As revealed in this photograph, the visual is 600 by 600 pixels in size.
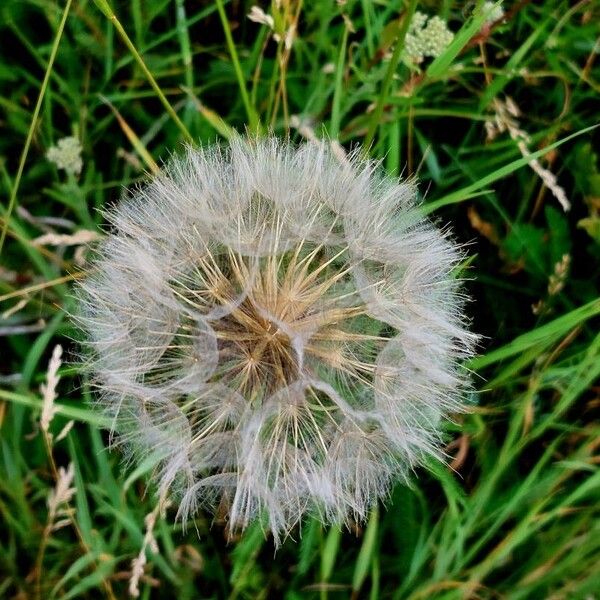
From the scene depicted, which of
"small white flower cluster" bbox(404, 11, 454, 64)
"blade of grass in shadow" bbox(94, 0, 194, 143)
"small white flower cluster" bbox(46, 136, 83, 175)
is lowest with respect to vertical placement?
"small white flower cluster" bbox(46, 136, 83, 175)

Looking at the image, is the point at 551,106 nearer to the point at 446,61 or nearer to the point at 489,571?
the point at 446,61

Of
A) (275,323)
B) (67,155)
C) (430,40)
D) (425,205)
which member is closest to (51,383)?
(275,323)

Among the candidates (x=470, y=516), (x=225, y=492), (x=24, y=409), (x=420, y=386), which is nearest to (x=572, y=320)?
(x=420, y=386)

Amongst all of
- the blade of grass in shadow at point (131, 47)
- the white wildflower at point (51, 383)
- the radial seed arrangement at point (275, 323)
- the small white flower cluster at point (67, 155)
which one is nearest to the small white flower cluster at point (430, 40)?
the radial seed arrangement at point (275, 323)

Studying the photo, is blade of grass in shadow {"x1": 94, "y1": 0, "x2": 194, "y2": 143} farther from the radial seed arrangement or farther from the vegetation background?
the vegetation background

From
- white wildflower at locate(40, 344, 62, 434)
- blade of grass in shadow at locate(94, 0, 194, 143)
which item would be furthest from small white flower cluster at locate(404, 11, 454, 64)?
white wildflower at locate(40, 344, 62, 434)

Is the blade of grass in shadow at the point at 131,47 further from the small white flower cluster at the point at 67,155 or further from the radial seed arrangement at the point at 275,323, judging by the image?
the small white flower cluster at the point at 67,155

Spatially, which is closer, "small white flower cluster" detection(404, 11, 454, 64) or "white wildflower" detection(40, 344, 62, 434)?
"white wildflower" detection(40, 344, 62, 434)
